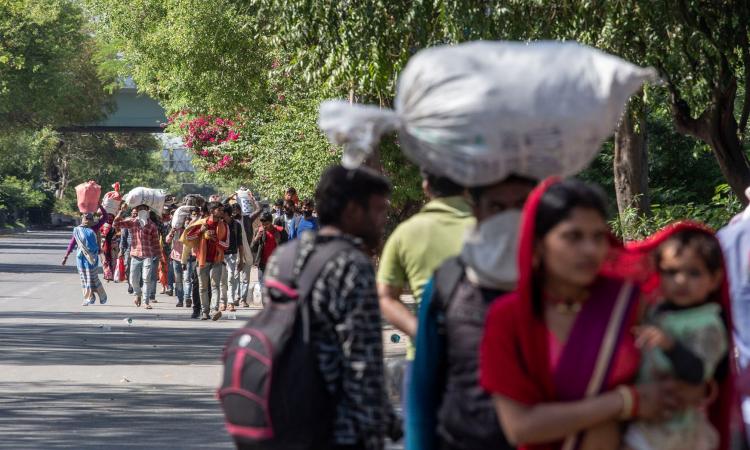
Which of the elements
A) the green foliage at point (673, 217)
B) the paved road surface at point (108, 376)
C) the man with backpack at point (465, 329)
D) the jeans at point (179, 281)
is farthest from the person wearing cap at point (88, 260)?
the man with backpack at point (465, 329)

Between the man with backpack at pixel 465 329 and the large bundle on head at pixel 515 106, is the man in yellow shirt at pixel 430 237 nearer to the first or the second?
the man with backpack at pixel 465 329

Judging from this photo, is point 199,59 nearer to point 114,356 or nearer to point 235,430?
point 114,356

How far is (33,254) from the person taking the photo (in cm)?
5112

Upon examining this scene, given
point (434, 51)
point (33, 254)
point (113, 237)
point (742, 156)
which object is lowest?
point (33, 254)

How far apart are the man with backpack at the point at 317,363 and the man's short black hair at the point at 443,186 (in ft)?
3.95

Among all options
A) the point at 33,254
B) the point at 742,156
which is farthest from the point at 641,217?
the point at 33,254

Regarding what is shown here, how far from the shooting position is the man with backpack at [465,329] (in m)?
4.44

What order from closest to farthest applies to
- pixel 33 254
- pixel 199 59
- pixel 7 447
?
1. pixel 7 447
2. pixel 199 59
3. pixel 33 254

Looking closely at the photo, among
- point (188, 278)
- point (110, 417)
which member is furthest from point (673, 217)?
point (110, 417)

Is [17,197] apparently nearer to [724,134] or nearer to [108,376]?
[724,134]

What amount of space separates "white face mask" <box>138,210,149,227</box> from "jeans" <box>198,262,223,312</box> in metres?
3.35

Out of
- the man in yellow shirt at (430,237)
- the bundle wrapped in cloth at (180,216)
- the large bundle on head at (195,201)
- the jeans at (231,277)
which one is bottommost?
the jeans at (231,277)

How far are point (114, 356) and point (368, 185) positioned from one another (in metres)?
11.7

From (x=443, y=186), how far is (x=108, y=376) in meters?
8.82
